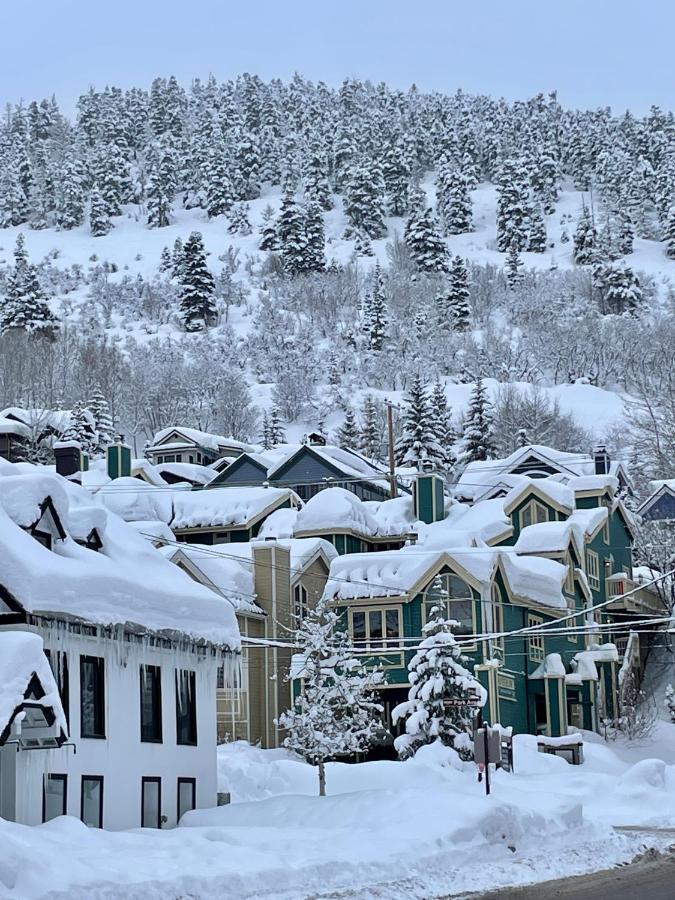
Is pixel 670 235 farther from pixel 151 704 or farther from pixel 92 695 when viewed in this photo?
pixel 92 695

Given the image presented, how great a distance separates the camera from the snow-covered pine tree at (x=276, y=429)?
10569 cm

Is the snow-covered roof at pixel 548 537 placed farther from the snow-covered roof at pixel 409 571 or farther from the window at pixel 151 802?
the window at pixel 151 802

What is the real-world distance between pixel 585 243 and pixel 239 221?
47.1 metres

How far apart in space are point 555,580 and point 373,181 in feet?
445

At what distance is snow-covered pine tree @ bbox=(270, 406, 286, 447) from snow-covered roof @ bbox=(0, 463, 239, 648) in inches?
2925

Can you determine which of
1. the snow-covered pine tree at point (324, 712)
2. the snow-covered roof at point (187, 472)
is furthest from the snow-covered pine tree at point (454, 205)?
the snow-covered pine tree at point (324, 712)

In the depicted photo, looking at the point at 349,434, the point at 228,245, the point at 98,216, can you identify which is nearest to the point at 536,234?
the point at 228,245

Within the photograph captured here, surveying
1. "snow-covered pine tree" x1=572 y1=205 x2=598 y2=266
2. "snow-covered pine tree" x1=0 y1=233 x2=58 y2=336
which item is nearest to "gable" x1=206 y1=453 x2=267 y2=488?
"snow-covered pine tree" x1=0 y1=233 x2=58 y2=336

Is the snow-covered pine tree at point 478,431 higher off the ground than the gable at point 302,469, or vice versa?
the snow-covered pine tree at point 478,431

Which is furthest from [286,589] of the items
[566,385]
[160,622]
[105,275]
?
[105,275]

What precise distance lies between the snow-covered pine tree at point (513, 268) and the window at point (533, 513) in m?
97.5

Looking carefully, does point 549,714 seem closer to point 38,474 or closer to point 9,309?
point 38,474

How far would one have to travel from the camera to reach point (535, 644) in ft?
161

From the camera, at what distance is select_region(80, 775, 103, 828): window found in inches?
987
